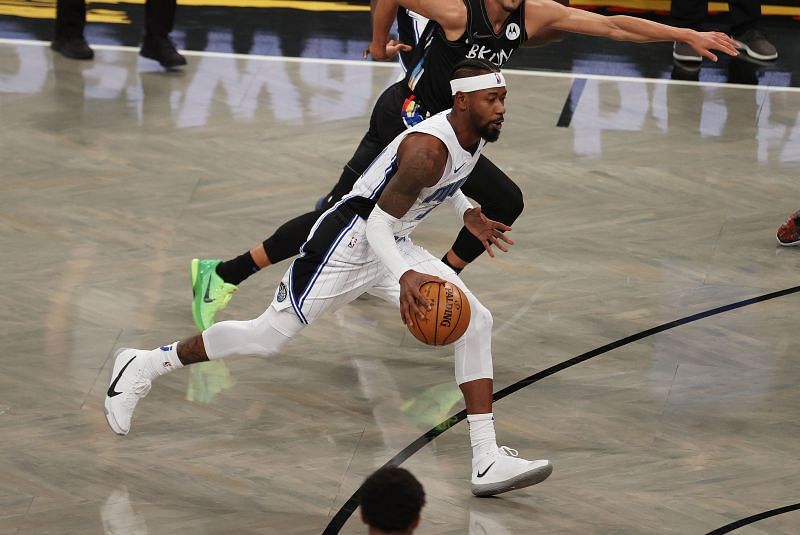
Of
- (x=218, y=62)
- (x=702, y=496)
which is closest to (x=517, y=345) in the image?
(x=702, y=496)

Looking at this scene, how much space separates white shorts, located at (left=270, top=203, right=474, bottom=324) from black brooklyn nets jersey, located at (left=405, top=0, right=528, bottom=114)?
35.9 inches

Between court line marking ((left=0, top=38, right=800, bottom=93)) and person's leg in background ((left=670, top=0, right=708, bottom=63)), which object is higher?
person's leg in background ((left=670, top=0, right=708, bottom=63))

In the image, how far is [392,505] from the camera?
11.9ft

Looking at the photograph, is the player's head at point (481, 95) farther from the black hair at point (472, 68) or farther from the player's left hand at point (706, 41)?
the player's left hand at point (706, 41)

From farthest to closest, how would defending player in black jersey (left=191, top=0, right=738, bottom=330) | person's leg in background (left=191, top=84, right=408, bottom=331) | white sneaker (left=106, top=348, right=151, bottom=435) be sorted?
person's leg in background (left=191, top=84, right=408, bottom=331) → defending player in black jersey (left=191, top=0, right=738, bottom=330) → white sneaker (left=106, top=348, right=151, bottom=435)

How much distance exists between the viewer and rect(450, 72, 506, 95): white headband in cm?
513

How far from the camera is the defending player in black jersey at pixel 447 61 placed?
19.2 feet

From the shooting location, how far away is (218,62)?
982 cm

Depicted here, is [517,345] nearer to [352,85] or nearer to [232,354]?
[232,354]

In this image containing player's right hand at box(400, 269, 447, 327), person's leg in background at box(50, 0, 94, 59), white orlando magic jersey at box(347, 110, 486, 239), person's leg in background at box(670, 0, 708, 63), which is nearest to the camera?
player's right hand at box(400, 269, 447, 327)

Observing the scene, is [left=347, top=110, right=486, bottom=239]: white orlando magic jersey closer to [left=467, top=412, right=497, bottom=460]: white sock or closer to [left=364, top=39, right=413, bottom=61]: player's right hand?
[left=467, top=412, right=497, bottom=460]: white sock

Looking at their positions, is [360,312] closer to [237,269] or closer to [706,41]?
[237,269]

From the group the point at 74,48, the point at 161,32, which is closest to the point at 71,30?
the point at 74,48

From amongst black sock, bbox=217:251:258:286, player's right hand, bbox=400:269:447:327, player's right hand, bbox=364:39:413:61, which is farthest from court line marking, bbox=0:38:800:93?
player's right hand, bbox=400:269:447:327
